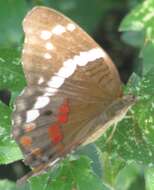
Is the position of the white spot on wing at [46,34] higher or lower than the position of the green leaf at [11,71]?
higher

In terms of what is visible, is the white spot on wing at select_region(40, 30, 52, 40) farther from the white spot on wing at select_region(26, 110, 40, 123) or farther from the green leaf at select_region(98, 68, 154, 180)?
the green leaf at select_region(98, 68, 154, 180)

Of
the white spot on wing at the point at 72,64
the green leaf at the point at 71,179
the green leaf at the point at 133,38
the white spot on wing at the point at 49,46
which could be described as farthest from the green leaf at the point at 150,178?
the green leaf at the point at 133,38

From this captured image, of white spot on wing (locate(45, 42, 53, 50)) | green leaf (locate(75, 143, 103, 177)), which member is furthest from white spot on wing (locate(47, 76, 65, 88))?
green leaf (locate(75, 143, 103, 177))

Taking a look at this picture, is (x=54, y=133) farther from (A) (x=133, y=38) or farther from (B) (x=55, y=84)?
(A) (x=133, y=38)

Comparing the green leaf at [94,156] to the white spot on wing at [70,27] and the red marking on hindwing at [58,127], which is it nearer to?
the red marking on hindwing at [58,127]

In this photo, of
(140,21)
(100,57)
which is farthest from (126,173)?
(100,57)
